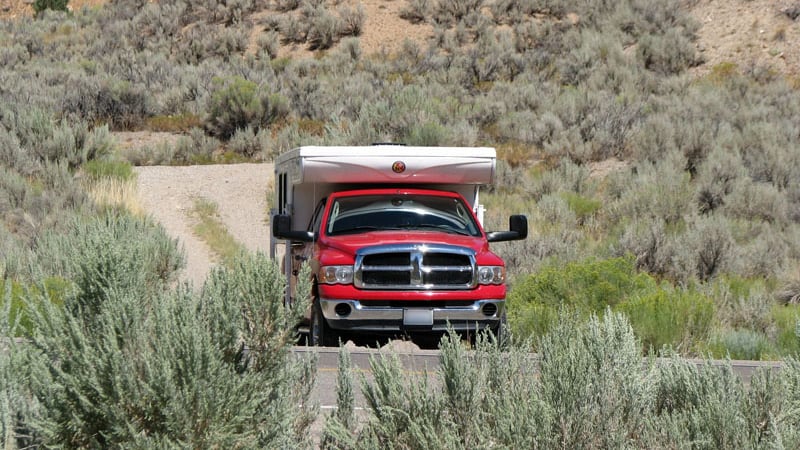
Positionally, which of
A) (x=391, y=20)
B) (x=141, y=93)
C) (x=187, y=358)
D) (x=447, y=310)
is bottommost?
(x=447, y=310)

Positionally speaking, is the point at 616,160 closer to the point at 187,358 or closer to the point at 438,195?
the point at 438,195

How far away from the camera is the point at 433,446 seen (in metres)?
5.08

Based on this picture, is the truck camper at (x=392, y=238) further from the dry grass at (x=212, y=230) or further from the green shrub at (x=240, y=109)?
the green shrub at (x=240, y=109)

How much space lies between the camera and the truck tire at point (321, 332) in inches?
429

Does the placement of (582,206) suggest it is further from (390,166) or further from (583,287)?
(390,166)

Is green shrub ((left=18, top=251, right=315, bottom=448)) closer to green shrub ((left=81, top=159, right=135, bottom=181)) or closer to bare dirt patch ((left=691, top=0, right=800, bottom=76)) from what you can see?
green shrub ((left=81, top=159, right=135, bottom=181))

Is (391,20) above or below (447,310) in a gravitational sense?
above

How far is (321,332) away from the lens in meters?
10.9

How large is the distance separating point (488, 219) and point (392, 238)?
9.95 meters

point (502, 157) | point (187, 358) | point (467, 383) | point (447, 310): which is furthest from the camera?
point (502, 157)

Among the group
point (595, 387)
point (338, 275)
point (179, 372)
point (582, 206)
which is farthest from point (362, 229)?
point (582, 206)

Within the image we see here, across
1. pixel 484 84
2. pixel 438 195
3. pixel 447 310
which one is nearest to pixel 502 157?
pixel 484 84

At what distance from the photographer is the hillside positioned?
34.6m

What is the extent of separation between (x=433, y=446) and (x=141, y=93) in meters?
28.4
